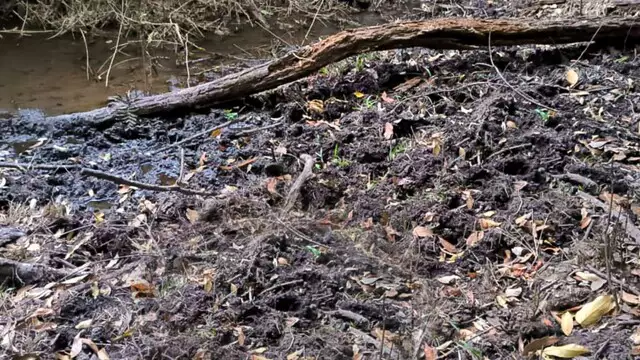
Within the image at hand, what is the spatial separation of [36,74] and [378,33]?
2775 mm

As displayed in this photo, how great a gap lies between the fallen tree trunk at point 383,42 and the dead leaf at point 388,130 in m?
0.78

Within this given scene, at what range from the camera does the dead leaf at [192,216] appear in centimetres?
328

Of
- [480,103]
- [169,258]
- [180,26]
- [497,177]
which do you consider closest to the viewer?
[169,258]

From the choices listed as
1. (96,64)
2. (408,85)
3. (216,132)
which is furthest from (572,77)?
(96,64)

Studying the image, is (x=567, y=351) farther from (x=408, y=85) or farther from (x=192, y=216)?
(x=408, y=85)

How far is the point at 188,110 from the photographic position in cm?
457

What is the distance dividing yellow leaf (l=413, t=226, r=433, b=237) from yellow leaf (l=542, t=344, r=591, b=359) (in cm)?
83

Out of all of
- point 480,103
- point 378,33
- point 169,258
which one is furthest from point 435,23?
point 169,258

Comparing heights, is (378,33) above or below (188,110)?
above

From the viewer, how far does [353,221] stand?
3.20 meters

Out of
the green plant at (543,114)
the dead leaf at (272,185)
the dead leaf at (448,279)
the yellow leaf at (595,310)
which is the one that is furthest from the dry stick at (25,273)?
the green plant at (543,114)

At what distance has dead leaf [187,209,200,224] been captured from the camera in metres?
3.28

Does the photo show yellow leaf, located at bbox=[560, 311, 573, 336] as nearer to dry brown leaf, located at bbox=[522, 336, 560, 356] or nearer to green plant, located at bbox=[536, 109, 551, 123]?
dry brown leaf, located at bbox=[522, 336, 560, 356]

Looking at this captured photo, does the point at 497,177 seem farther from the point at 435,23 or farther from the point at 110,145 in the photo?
the point at 110,145
